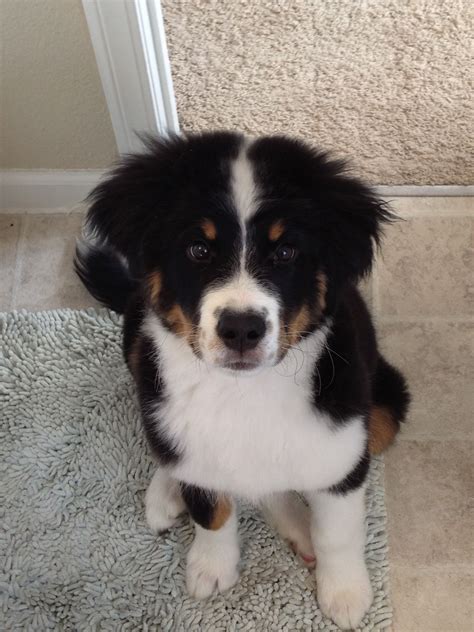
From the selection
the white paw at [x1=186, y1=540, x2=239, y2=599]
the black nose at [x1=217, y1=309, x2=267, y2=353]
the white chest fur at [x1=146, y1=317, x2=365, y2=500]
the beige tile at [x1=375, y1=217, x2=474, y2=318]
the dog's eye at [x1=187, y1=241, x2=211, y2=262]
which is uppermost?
the dog's eye at [x1=187, y1=241, x2=211, y2=262]

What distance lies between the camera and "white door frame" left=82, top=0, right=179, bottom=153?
6.37 feet

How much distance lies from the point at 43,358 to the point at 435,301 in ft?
3.66

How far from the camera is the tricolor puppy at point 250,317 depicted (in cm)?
125

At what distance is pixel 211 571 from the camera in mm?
1765

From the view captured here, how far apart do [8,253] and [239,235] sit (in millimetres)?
1403

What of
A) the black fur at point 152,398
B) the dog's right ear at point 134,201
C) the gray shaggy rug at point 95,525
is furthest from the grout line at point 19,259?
the dog's right ear at point 134,201

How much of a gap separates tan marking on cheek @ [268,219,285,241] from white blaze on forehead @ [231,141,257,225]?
0.04m

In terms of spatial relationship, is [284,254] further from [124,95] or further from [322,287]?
[124,95]

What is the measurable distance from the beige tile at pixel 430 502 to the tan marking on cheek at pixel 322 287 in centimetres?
78

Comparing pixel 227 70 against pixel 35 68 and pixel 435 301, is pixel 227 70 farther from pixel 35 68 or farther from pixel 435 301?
pixel 435 301

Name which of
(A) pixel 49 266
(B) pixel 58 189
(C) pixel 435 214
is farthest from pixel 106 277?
(C) pixel 435 214

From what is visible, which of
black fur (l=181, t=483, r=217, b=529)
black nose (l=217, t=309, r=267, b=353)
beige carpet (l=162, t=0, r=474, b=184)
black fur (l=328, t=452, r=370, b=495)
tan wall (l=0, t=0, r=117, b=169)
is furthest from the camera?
beige carpet (l=162, t=0, r=474, b=184)

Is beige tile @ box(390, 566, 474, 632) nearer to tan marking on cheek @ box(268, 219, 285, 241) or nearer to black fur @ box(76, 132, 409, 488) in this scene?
black fur @ box(76, 132, 409, 488)

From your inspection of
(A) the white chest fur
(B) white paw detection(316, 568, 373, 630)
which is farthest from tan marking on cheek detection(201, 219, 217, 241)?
(B) white paw detection(316, 568, 373, 630)
